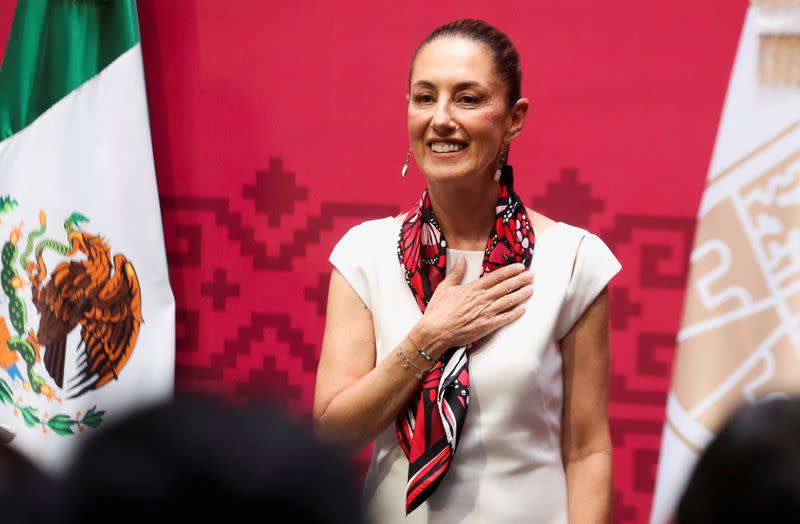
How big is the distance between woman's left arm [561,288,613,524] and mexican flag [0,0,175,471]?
1400mm

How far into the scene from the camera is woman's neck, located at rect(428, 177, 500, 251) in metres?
1.92

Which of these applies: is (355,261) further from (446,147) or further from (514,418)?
(514,418)

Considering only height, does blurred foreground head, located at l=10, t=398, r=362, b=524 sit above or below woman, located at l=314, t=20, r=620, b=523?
above

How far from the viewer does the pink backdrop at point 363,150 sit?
8.90 ft

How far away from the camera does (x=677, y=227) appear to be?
8.97ft

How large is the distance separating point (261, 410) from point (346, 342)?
4.18 feet

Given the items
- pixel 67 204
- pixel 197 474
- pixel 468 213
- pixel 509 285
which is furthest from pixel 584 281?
pixel 67 204

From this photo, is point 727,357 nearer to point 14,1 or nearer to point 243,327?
point 243,327

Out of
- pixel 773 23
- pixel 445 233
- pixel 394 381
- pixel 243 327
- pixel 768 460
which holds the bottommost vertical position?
pixel 243 327

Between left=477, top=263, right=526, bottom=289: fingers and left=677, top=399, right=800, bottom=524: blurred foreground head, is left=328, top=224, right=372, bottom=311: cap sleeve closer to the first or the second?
left=477, top=263, right=526, bottom=289: fingers

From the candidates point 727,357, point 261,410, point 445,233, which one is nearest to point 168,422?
point 261,410

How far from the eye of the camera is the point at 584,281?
184 centimetres

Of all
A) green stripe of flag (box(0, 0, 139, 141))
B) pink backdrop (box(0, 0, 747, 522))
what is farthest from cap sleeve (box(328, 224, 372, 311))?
green stripe of flag (box(0, 0, 139, 141))

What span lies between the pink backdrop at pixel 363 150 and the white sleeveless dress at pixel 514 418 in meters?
0.89
